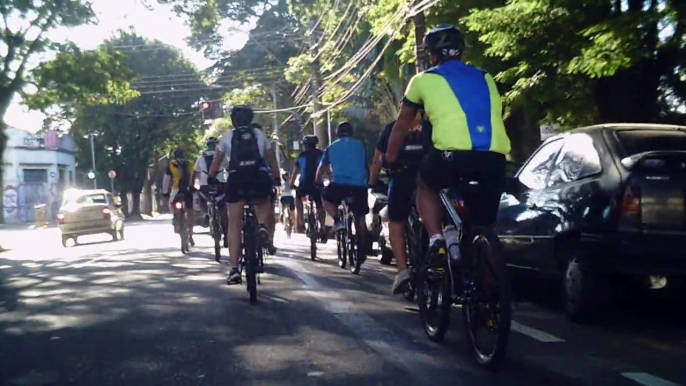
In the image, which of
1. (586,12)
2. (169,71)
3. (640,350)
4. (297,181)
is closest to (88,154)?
(169,71)

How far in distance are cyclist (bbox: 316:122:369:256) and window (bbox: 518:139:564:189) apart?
9.24 feet

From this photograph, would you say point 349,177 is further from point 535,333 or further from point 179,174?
point 179,174

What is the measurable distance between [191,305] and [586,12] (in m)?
5.85

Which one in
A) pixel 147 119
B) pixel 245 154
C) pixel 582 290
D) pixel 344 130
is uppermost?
pixel 147 119

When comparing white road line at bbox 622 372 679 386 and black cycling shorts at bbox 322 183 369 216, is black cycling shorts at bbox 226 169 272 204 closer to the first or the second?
black cycling shorts at bbox 322 183 369 216

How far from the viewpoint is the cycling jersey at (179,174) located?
16.1 metres

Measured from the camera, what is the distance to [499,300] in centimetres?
527

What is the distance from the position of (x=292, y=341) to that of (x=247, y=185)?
2.55m

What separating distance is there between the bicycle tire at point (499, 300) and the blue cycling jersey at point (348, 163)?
232 inches

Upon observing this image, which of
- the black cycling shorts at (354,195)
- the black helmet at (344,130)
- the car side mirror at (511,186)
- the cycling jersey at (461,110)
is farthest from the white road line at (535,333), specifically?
the black helmet at (344,130)

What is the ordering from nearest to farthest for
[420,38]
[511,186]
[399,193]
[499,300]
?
[499,300] → [511,186] → [399,193] → [420,38]

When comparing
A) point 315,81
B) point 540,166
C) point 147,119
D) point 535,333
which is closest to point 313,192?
point 540,166

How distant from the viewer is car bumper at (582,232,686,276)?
6.81 meters

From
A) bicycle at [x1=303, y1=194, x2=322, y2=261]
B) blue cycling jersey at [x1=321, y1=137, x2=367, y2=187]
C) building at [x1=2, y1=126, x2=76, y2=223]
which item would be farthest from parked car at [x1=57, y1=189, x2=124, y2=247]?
building at [x1=2, y1=126, x2=76, y2=223]
